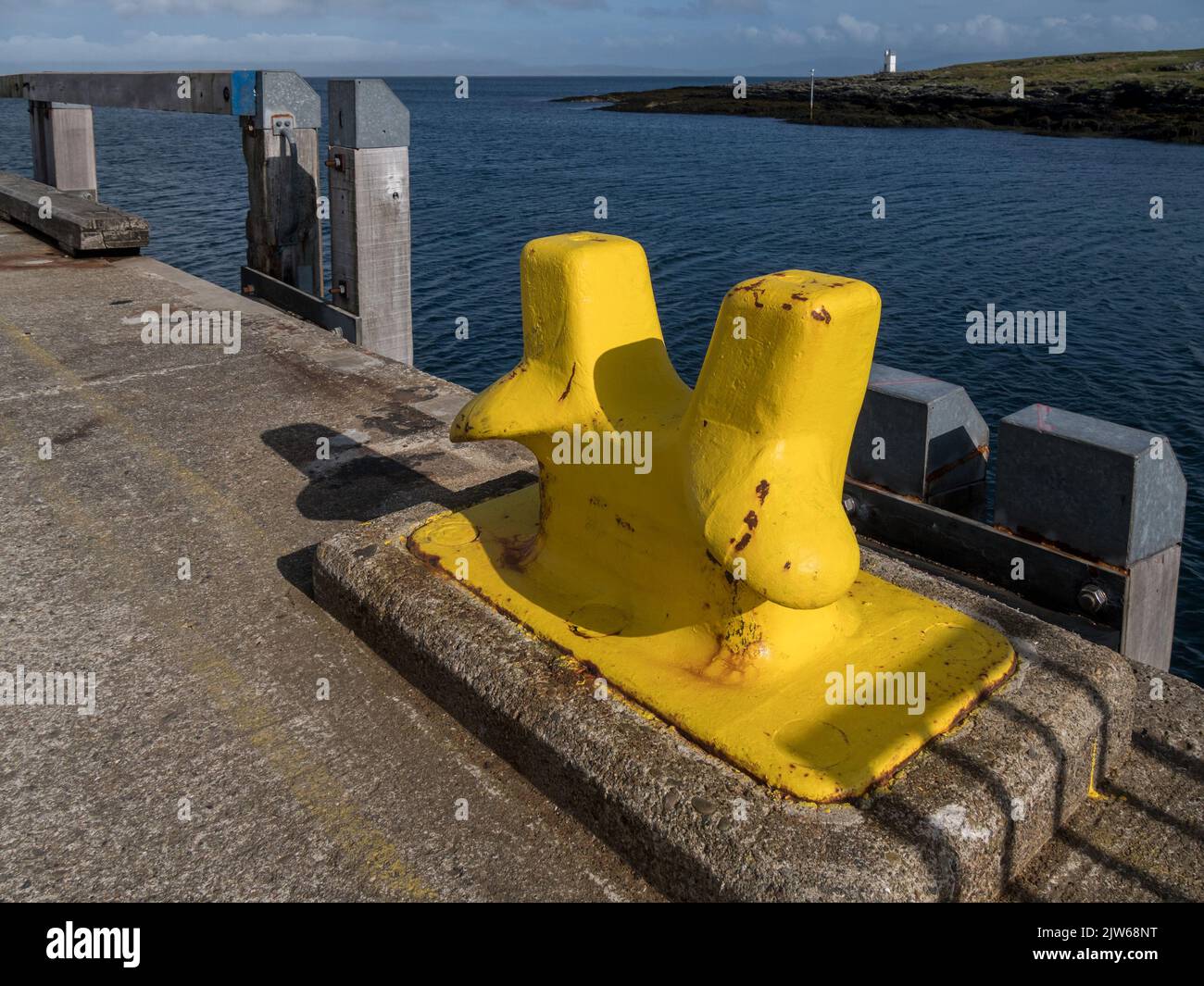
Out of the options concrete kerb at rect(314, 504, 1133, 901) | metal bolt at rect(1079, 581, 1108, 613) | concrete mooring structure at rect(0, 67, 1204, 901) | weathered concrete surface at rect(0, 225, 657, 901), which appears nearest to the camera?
concrete kerb at rect(314, 504, 1133, 901)

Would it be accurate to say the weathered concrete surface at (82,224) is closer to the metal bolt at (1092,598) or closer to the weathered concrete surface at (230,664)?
the weathered concrete surface at (230,664)

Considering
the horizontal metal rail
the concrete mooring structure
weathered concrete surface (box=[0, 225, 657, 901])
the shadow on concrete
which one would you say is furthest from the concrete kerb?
the horizontal metal rail

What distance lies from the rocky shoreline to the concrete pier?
176 feet

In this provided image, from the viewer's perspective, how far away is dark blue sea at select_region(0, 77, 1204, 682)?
16688 millimetres

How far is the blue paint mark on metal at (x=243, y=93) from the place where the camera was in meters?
9.48

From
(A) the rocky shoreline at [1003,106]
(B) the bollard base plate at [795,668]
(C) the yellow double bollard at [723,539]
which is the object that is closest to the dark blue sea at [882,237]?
(A) the rocky shoreline at [1003,106]

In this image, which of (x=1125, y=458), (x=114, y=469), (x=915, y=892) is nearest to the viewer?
(x=915, y=892)

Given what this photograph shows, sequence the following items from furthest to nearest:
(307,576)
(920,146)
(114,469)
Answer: (920,146)
(114,469)
(307,576)

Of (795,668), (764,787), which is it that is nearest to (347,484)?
(795,668)

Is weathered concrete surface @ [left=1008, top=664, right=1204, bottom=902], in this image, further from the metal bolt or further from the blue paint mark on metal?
the blue paint mark on metal

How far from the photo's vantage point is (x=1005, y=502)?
5016 mm

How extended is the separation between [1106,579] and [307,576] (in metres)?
3.47
